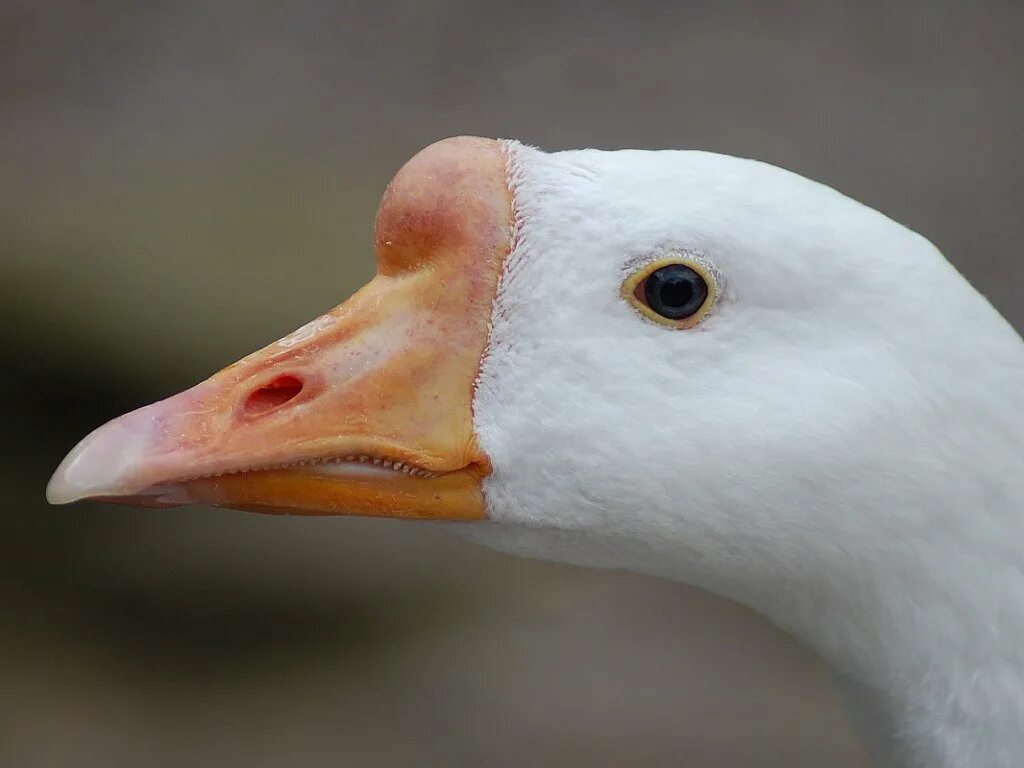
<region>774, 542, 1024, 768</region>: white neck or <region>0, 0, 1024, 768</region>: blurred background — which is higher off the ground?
<region>0, 0, 1024, 768</region>: blurred background

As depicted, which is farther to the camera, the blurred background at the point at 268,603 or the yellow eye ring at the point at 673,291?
the blurred background at the point at 268,603

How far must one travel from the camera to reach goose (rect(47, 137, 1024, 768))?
1.60 meters

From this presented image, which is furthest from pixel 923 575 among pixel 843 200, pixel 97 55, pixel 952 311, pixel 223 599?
pixel 97 55

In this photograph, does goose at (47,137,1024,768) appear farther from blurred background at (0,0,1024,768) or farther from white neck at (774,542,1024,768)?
blurred background at (0,0,1024,768)

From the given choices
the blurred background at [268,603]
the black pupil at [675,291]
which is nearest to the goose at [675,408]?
the black pupil at [675,291]

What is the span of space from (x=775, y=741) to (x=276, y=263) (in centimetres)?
278

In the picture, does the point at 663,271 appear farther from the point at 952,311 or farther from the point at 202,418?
the point at 202,418

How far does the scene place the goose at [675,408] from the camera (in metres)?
1.60

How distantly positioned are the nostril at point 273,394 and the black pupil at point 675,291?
1.73ft

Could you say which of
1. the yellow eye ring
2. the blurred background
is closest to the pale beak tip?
the yellow eye ring

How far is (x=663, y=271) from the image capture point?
5.28 ft

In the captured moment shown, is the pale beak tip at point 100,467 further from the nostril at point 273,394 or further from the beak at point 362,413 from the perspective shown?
the nostril at point 273,394

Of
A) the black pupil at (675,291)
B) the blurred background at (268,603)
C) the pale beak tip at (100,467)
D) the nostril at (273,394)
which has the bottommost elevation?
the pale beak tip at (100,467)

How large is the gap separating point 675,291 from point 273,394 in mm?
→ 604
